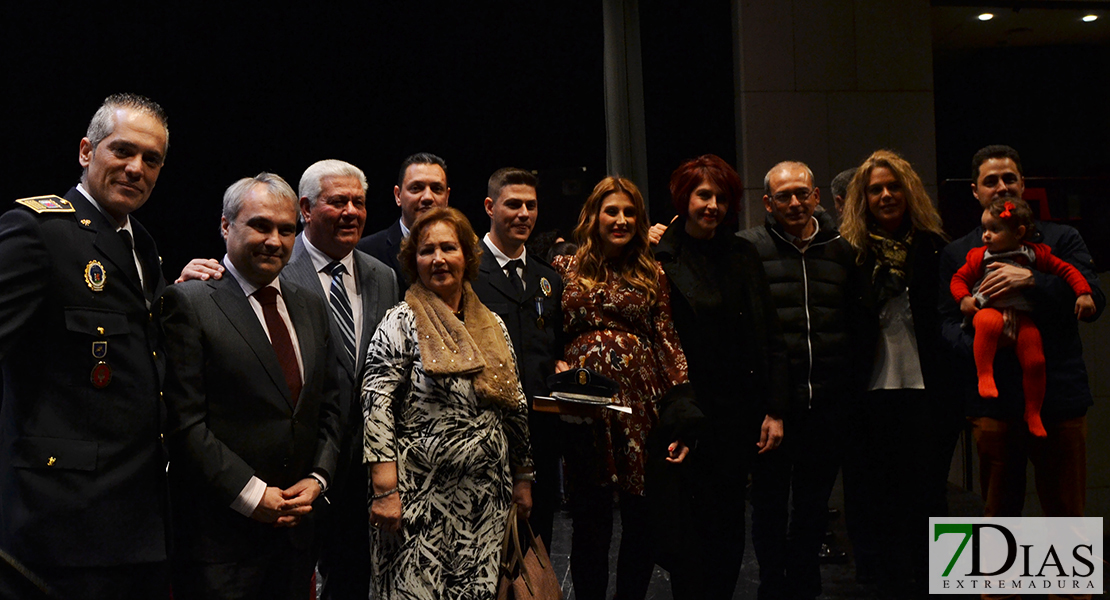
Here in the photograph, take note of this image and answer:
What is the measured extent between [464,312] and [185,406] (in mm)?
820

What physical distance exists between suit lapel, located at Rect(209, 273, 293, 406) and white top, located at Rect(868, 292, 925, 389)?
7.01 feet

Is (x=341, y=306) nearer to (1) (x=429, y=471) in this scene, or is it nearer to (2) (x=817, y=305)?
(1) (x=429, y=471)

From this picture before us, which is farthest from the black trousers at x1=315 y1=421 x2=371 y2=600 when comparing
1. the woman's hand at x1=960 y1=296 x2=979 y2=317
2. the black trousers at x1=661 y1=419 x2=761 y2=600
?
the woman's hand at x1=960 y1=296 x2=979 y2=317

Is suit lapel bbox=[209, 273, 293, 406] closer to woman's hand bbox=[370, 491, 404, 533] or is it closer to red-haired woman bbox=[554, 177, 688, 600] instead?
woman's hand bbox=[370, 491, 404, 533]

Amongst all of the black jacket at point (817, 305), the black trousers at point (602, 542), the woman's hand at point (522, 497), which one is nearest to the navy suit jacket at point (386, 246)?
the woman's hand at point (522, 497)

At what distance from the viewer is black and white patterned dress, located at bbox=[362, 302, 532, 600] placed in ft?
7.29

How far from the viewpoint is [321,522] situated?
2176 mm

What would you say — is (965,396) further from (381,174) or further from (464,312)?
(381,174)

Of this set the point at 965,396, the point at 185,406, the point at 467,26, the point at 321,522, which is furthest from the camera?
the point at 467,26

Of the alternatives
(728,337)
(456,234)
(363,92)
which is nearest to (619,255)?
(728,337)

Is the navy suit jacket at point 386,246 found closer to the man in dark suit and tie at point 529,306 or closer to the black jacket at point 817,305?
the man in dark suit and tie at point 529,306

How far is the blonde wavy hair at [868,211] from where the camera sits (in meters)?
3.12

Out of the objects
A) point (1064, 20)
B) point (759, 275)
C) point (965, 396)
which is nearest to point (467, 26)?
point (759, 275)

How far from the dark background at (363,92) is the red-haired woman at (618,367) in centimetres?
223
